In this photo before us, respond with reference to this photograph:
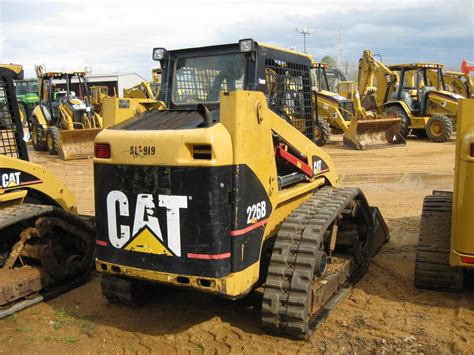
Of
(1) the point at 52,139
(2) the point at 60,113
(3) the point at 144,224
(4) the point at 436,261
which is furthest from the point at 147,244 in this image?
(2) the point at 60,113

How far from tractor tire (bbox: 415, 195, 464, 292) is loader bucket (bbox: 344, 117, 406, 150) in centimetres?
1069

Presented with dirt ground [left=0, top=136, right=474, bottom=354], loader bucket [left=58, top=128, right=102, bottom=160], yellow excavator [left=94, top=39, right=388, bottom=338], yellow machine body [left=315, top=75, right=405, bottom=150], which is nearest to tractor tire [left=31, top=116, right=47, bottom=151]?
loader bucket [left=58, top=128, right=102, bottom=160]

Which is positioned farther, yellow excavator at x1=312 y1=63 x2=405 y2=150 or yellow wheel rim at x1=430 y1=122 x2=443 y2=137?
yellow wheel rim at x1=430 y1=122 x2=443 y2=137

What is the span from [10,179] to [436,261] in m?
4.22

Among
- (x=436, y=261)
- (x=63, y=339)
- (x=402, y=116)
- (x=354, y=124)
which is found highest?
(x=402, y=116)

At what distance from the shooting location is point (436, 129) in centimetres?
1711

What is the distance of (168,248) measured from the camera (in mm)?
3844

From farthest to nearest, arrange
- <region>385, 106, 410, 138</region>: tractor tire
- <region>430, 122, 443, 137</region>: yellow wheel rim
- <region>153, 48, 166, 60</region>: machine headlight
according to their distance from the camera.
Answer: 1. <region>385, 106, 410, 138</region>: tractor tire
2. <region>430, 122, 443, 137</region>: yellow wheel rim
3. <region>153, 48, 166, 60</region>: machine headlight

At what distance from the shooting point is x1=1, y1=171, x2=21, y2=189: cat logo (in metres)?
5.05

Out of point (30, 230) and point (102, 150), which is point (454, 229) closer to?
point (102, 150)

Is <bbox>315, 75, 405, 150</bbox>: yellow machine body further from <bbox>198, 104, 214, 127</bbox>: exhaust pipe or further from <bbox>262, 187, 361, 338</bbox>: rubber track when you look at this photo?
<bbox>198, 104, 214, 127</bbox>: exhaust pipe

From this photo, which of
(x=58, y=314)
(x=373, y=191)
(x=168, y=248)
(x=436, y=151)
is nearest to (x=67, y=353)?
(x=58, y=314)

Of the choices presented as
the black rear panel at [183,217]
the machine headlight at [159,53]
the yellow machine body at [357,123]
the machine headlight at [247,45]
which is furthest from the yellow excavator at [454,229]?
the yellow machine body at [357,123]

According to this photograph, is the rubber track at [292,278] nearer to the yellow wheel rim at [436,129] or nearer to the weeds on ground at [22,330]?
the weeds on ground at [22,330]
